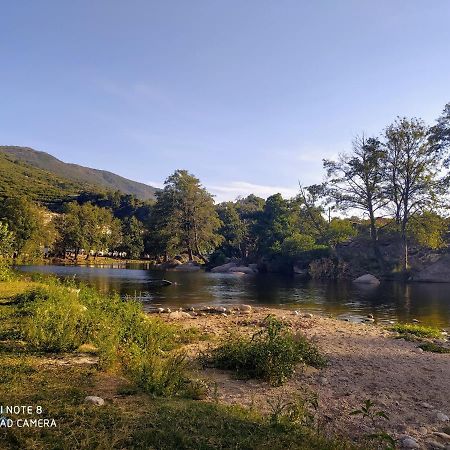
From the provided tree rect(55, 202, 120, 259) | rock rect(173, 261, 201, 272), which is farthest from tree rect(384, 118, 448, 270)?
tree rect(55, 202, 120, 259)

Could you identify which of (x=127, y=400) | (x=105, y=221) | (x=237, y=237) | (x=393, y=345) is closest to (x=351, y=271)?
(x=237, y=237)

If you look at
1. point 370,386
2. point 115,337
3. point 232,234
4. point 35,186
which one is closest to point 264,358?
point 370,386

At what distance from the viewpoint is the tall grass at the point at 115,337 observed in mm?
6492

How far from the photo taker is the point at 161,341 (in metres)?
9.70

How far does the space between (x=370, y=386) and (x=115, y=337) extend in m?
5.27

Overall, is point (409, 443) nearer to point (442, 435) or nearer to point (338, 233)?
point (442, 435)

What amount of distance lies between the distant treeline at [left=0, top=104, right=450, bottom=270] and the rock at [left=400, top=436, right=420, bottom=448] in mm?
18412

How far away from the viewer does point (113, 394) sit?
5.64m

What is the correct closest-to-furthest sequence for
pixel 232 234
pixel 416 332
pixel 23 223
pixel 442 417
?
pixel 442 417 < pixel 416 332 < pixel 23 223 < pixel 232 234

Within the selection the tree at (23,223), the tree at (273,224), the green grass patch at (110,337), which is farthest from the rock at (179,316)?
the tree at (23,223)

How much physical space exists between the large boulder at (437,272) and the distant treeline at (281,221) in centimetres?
189

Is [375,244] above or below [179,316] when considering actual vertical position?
above

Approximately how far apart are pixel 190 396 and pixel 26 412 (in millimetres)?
2413

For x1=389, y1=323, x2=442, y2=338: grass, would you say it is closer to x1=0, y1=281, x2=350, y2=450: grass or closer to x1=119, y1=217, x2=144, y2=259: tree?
x1=0, y1=281, x2=350, y2=450: grass
